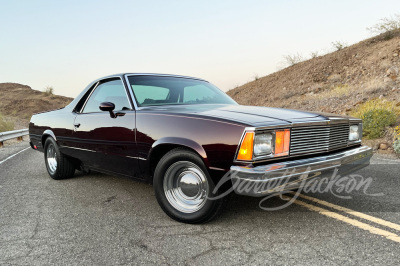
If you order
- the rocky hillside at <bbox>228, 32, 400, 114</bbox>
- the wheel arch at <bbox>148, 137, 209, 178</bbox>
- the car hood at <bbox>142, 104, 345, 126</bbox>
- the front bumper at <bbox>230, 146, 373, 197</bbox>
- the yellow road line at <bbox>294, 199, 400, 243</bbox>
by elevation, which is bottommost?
the yellow road line at <bbox>294, 199, 400, 243</bbox>

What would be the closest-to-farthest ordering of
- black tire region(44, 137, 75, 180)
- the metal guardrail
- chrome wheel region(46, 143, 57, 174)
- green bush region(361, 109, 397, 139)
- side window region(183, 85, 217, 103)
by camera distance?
side window region(183, 85, 217, 103) < black tire region(44, 137, 75, 180) < chrome wheel region(46, 143, 57, 174) < green bush region(361, 109, 397, 139) < the metal guardrail

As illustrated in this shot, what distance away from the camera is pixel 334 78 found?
76.5ft

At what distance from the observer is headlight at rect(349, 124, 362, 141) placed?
3.69m

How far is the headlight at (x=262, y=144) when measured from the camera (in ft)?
8.88

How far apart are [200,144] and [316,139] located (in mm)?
1113

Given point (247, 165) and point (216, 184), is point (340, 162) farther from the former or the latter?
point (216, 184)

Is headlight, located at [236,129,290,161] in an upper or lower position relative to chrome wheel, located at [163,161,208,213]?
upper

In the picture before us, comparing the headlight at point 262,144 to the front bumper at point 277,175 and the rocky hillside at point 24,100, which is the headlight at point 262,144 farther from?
the rocky hillside at point 24,100

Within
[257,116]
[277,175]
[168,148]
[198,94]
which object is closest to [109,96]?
[198,94]

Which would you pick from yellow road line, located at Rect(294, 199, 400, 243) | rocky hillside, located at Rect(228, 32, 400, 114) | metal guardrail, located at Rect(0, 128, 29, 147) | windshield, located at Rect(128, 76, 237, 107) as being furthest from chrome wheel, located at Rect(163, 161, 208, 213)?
rocky hillside, located at Rect(228, 32, 400, 114)

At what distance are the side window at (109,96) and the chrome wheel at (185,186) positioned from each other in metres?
1.08

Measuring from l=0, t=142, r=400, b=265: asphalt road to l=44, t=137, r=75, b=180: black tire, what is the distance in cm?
76

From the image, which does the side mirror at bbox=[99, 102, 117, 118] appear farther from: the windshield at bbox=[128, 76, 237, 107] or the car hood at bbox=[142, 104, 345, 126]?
the car hood at bbox=[142, 104, 345, 126]

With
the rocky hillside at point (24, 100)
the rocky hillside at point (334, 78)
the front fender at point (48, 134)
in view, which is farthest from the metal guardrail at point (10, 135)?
the rocky hillside at point (24, 100)
